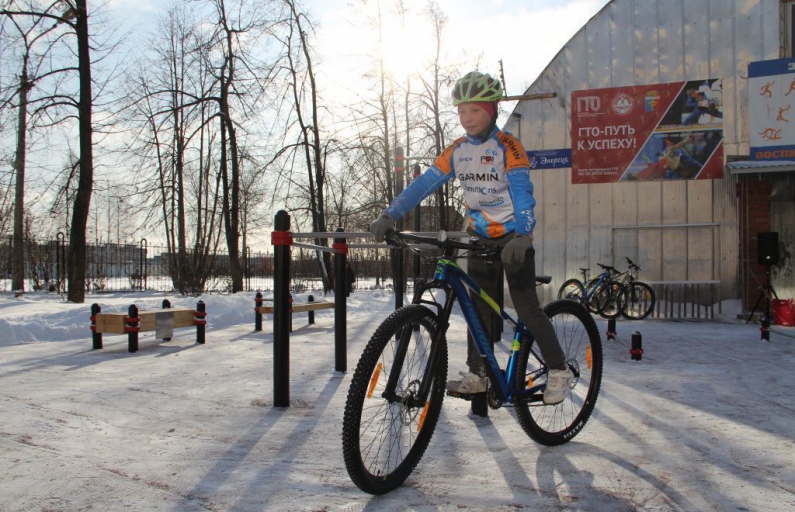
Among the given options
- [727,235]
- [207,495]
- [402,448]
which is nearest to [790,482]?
[402,448]

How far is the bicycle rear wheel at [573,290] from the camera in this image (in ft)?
42.7

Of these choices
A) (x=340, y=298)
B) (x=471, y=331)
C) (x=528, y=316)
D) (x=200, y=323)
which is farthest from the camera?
(x=200, y=323)

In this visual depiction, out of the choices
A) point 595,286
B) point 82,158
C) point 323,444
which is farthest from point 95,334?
point 595,286

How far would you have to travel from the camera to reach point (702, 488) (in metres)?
2.82

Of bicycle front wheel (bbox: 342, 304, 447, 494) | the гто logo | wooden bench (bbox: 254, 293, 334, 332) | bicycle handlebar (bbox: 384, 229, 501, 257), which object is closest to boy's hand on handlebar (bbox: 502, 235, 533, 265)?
bicycle handlebar (bbox: 384, 229, 501, 257)

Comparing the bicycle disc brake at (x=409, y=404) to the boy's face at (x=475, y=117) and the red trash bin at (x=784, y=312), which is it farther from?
the red trash bin at (x=784, y=312)

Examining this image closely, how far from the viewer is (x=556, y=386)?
3.32 m

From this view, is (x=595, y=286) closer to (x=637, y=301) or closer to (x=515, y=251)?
(x=637, y=301)

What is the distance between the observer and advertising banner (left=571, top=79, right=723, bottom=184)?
507 inches

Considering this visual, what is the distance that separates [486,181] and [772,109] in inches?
451

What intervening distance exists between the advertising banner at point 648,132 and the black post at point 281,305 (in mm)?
10649

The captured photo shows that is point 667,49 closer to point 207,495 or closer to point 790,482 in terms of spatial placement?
point 790,482

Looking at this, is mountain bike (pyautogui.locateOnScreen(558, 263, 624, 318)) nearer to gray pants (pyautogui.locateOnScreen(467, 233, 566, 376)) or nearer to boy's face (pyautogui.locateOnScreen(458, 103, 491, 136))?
gray pants (pyautogui.locateOnScreen(467, 233, 566, 376))

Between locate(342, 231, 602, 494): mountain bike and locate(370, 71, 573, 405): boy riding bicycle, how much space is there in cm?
13
